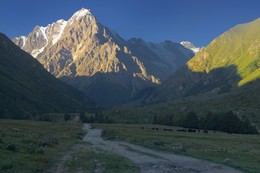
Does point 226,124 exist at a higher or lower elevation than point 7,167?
higher

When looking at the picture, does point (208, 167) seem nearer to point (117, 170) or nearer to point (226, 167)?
point (226, 167)

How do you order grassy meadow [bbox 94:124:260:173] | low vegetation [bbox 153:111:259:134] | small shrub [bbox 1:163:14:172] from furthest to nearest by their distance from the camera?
1. low vegetation [bbox 153:111:259:134]
2. grassy meadow [bbox 94:124:260:173]
3. small shrub [bbox 1:163:14:172]

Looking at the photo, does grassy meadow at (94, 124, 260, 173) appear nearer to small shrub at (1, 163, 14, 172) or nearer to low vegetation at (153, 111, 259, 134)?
small shrub at (1, 163, 14, 172)

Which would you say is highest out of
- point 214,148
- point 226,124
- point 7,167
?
point 226,124

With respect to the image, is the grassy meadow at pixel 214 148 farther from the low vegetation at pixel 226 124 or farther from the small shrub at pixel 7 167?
the low vegetation at pixel 226 124

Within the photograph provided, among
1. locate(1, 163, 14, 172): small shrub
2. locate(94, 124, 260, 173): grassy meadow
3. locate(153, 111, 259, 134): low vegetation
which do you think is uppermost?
locate(153, 111, 259, 134): low vegetation

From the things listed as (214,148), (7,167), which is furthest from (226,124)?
(7,167)

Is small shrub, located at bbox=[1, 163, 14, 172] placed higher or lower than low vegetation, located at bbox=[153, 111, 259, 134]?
lower

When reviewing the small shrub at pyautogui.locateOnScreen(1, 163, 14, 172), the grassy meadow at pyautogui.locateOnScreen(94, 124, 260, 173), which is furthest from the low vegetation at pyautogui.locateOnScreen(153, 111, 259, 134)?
the small shrub at pyautogui.locateOnScreen(1, 163, 14, 172)

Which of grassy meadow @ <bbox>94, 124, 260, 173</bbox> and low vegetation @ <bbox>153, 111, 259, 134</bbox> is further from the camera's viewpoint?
low vegetation @ <bbox>153, 111, 259, 134</bbox>

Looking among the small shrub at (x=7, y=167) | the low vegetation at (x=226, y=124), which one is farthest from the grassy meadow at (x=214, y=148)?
the low vegetation at (x=226, y=124)

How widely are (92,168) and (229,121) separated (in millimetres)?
138362

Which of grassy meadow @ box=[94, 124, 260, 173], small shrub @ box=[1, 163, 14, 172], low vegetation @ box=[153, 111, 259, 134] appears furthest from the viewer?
low vegetation @ box=[153, 111, 259, 134]

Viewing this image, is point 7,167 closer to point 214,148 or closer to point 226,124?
point 214,148
